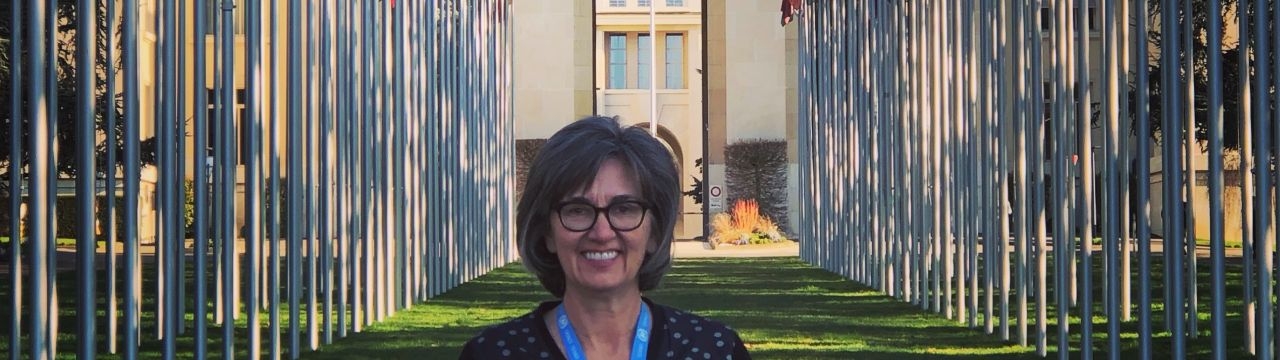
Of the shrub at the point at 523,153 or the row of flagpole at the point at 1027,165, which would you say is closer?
the row of flagpole at the point at 1027,165

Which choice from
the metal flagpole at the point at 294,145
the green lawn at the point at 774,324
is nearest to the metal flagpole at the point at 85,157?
the green lawn at the point at 774,324

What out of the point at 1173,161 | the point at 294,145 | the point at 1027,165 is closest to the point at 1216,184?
the point at 1173,161

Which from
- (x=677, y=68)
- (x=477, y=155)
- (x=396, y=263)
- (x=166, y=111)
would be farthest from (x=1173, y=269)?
(x=677, y=68)

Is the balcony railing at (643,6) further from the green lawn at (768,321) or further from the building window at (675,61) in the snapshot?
the green lawn at (768,321)

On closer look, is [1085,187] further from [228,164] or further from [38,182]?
[38,182]

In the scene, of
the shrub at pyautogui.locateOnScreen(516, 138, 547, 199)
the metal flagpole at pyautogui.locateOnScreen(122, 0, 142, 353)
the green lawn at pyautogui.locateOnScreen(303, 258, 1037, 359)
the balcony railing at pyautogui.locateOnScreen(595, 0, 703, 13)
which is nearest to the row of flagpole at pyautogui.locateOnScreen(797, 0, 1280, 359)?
the green lawn at pyautogui.locateOnScreen(303, 258, 1037, 359)

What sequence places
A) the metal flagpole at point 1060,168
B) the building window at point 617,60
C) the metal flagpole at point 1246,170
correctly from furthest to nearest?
the building window at point 617,60 → the metal flagpole at point 1060,168 → the metal flagpole at point 1246,170

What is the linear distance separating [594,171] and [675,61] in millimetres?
50373

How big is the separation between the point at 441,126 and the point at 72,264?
7.69 metres

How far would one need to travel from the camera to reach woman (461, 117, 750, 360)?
2.73 metres

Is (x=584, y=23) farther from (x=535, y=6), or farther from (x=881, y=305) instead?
(x=881, y=305)

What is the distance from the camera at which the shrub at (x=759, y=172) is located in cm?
4316

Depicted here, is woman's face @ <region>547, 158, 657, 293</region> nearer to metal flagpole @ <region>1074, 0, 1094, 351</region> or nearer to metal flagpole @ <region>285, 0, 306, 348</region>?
metal flagpole @ <region>1074, 0, 1094, 351</region>

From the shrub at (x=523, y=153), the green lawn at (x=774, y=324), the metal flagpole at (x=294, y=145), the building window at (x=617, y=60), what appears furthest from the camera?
the building window at (x=617, y=60)
